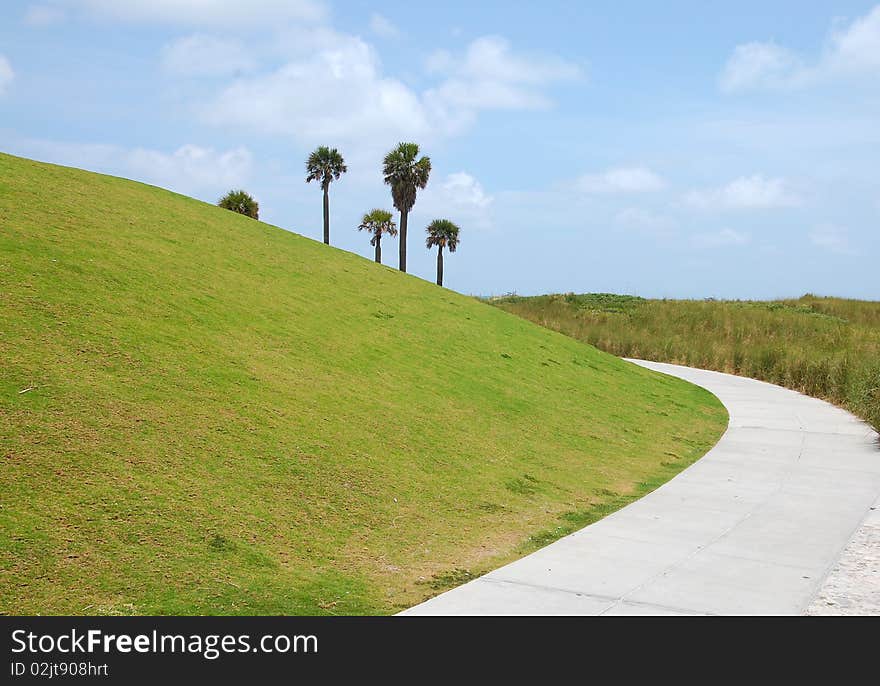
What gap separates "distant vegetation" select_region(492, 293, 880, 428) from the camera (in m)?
20.3

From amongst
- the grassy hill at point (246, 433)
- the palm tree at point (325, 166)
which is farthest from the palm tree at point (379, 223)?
the grassy hill at point (246, 433)

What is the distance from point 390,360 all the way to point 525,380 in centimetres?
→ 321

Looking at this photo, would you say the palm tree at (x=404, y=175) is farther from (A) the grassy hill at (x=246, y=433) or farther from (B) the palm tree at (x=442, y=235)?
(A) the grassy hill at (x=246, y=433)

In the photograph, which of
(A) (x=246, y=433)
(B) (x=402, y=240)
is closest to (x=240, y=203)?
(B) (x=402, y=240)

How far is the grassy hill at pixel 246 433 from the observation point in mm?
6027

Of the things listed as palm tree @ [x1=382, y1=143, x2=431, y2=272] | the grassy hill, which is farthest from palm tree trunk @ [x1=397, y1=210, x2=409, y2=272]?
the grassy hill

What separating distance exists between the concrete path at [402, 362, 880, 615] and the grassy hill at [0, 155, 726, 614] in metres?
0.48

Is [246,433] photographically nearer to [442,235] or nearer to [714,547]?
[714,547]

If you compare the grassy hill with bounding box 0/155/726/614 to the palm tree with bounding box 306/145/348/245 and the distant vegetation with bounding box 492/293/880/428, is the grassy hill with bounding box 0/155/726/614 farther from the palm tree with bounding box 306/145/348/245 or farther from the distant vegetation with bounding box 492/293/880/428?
the palm tree with bounding box 306/145/348/245

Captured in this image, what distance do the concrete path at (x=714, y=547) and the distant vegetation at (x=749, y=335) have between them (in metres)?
4.19

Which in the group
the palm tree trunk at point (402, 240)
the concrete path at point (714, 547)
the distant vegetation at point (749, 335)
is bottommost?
the concrete path at point (714, 547)

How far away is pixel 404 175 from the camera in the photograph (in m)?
54.5

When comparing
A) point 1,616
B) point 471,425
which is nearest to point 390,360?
point 471,425
